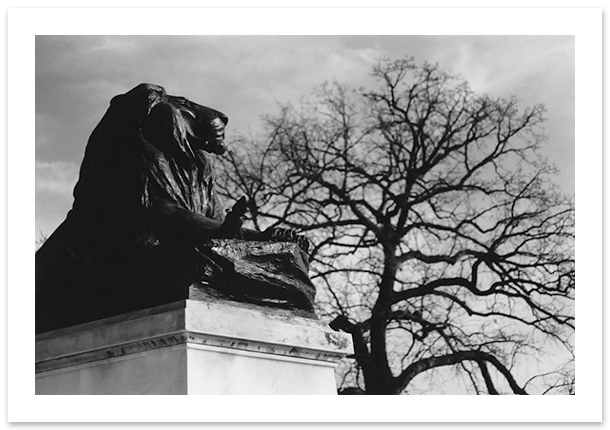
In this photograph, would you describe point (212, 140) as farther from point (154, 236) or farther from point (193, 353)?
point (193, 353)

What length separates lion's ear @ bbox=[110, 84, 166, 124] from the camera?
653 cm

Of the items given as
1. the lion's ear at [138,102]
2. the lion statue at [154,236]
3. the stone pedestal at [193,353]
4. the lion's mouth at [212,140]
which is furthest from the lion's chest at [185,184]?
the stone pedestal at [193,353]

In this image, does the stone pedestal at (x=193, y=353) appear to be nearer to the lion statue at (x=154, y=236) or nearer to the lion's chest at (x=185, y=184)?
the lion statue at (x=154, y=236)

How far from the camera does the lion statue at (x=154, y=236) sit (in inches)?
236

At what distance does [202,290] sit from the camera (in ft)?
19.4

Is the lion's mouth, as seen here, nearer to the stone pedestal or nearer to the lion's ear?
the lion's ear

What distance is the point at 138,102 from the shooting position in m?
6.56

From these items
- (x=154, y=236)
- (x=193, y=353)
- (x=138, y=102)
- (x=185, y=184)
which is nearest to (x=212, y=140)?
(x=185, y=184)

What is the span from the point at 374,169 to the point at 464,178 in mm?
1117

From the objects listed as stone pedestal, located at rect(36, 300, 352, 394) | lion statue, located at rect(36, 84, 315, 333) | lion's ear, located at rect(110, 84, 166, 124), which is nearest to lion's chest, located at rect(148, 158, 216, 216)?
lion statue, located at rect(36, 84, 315, 333)

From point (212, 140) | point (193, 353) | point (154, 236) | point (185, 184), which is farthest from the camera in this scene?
point (212, 140)

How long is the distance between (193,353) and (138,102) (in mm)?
1612

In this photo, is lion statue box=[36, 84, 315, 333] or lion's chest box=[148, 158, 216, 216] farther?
lion's chest box=[148, 158, 216, 216]
